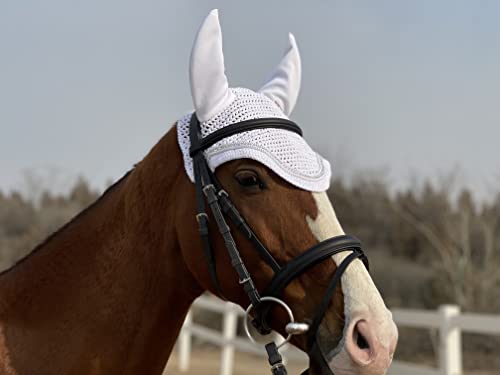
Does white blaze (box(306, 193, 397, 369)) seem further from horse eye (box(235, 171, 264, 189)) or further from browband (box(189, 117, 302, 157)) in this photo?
browband (box(189, 117, 302, 157))

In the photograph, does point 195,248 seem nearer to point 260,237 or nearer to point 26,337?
point 260,237

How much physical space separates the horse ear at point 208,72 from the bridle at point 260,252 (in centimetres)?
9

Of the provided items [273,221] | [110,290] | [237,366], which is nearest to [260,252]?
[273,221]

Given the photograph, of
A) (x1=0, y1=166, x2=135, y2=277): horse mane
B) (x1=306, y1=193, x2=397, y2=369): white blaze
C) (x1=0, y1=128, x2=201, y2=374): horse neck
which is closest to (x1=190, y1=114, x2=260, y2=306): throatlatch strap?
(x1=0, y1=128, x2=201, y2=374): horse neck

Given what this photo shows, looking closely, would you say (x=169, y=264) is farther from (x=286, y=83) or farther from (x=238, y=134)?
(x=286, y=83)

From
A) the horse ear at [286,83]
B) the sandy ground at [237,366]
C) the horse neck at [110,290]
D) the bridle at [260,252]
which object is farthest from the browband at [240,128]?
the sandy ground at [237,366]

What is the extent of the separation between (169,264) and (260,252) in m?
0.37

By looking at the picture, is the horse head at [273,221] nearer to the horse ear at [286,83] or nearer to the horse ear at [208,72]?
the horse ear at [208,72]

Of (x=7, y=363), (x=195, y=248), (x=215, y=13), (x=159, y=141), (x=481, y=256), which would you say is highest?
(x=481, y=256)

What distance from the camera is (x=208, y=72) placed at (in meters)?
2.52

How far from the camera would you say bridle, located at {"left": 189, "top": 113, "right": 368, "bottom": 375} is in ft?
7.44

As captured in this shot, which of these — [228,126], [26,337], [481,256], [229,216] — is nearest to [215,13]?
[228,126]

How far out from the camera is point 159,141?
9.14ft

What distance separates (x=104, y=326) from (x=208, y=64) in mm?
923
